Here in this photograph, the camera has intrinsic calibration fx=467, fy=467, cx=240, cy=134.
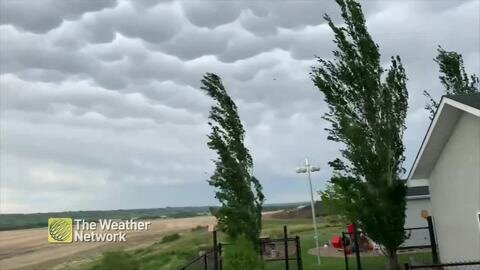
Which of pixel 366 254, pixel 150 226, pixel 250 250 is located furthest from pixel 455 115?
pixel 150 226

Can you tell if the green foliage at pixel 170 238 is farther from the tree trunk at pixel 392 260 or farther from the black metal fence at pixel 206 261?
the tree trunk at pixel 392 260

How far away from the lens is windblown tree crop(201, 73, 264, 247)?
68.6 ft

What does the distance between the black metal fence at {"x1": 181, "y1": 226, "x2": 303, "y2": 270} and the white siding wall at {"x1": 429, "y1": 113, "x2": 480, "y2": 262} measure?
526 cm

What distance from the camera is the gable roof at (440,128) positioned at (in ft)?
40.9

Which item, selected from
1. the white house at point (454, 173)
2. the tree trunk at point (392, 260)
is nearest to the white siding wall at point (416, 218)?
the tree trunk at point (392, 260)

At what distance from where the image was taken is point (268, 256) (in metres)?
30.9

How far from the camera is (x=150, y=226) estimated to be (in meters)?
129

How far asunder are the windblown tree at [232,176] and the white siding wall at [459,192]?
304 inches

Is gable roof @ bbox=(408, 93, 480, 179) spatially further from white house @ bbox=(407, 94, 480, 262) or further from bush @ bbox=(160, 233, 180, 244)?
bush @ bbox=(160, 233, 180, 244)

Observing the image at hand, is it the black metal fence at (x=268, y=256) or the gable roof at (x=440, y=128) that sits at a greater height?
the gable roof at (x=440, y=128)

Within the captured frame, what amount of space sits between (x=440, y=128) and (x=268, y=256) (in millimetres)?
19006

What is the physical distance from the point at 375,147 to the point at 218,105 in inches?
321

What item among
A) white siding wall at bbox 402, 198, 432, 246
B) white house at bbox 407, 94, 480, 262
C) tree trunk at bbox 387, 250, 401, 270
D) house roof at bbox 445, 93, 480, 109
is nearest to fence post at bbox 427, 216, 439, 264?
white house at bbox 407, 94, 480, 262
